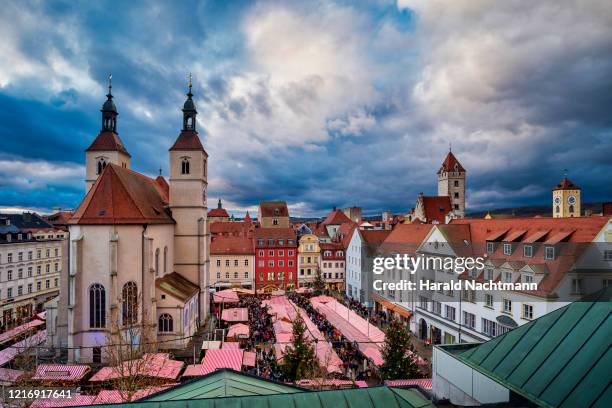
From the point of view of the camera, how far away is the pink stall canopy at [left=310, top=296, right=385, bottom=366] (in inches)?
998

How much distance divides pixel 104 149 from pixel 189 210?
527 inches

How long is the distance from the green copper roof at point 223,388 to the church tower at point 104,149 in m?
40.1

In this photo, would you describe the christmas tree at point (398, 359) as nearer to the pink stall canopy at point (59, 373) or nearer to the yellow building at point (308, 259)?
the pink stall canopy at point (59, 373)

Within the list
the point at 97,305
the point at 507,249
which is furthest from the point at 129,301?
the point at 507,249

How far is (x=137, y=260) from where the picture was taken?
29141 millimetres

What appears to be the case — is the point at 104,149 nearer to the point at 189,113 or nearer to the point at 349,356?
the point at 189,113

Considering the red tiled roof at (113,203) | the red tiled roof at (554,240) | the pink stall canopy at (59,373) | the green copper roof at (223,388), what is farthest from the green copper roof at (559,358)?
the red tiled roof at (113,203)

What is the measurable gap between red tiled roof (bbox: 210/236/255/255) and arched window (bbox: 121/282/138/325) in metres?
28.3

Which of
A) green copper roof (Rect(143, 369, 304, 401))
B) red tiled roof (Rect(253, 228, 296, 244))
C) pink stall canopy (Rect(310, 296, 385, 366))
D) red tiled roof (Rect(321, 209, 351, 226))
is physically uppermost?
red tiled roof (Rect(321, 209, 351, 226))

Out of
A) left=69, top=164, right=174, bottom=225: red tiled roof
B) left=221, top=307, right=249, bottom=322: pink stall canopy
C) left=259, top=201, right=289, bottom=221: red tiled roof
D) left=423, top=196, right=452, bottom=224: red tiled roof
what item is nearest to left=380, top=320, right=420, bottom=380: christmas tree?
left=221, top=307, right=249, bottom=322: pink stall canopy

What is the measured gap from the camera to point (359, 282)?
2004 inches

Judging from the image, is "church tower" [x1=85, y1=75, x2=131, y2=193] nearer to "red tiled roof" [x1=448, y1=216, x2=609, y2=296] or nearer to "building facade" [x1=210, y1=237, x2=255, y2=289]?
"building facade" [x1=210, y1=237, x2=255, y2=289]

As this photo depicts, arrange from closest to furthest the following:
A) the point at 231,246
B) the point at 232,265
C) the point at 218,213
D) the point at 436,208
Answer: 1. the point at 232,265
2. the point at 231,246
3. the point at 436,208
4. the point at 218,213

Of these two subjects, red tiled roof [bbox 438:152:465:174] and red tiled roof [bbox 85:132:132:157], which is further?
red tiled roof [bbox 438:152:465:174]
